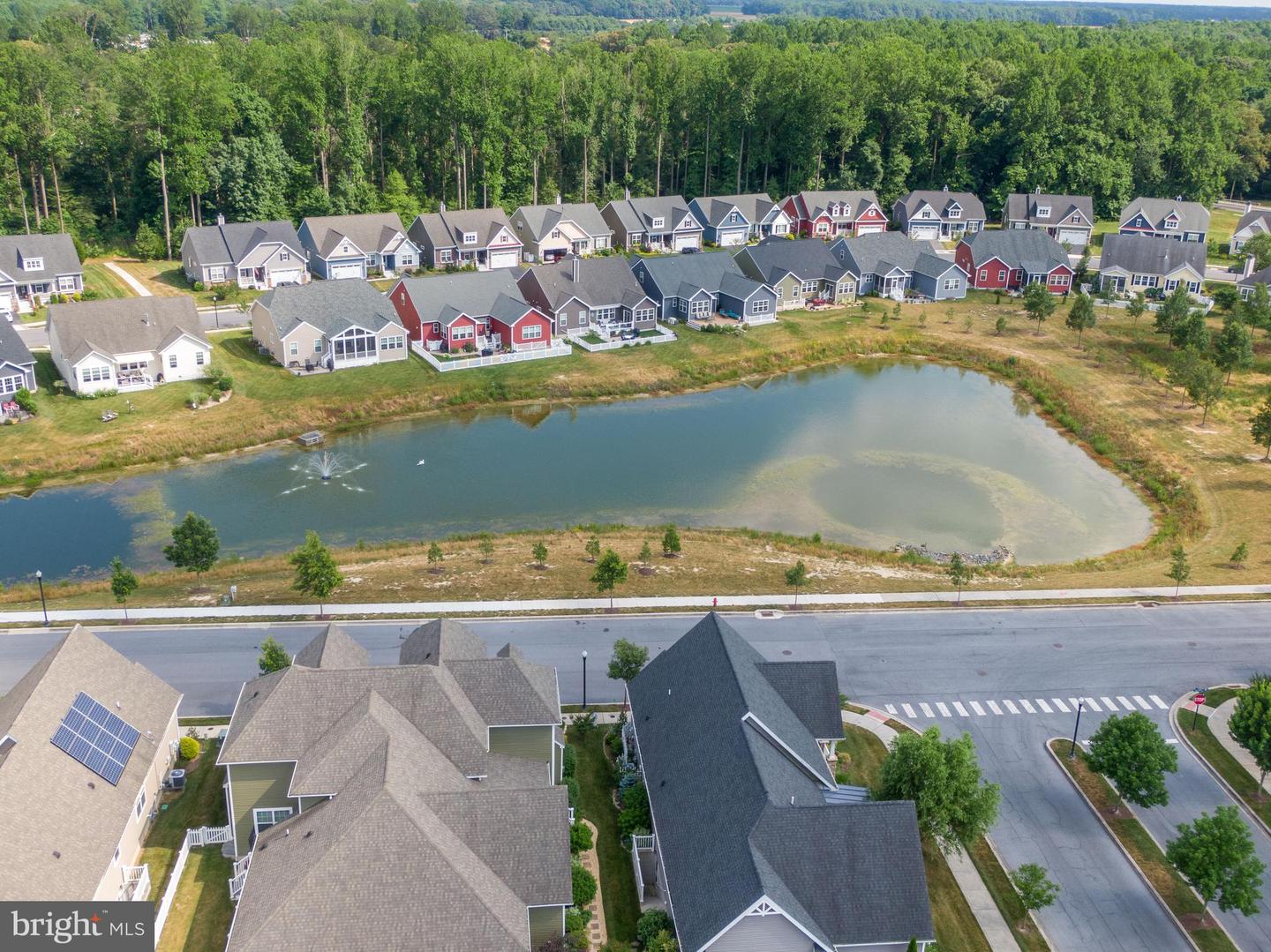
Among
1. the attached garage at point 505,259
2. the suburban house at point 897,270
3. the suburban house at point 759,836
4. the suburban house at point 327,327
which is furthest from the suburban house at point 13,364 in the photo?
the suburban house at point 897,270

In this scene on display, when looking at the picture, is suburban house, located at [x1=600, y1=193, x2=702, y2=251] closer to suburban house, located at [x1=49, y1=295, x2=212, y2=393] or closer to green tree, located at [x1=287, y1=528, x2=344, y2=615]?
suburban house, located at [x1=49, y1=295, x2=212, y2=393]

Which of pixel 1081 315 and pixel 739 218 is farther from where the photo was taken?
pixel 739 218

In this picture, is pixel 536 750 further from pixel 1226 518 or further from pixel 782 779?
pixel 1226 518

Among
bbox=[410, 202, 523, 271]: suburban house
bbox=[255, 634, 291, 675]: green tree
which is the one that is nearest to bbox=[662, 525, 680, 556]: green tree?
bbox=[255, 634, 291, 675]: green tree

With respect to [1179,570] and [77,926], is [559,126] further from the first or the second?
[77,926]

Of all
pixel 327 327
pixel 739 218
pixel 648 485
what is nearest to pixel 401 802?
pixel 648 485

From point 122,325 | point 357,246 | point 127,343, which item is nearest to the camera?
point 127,343

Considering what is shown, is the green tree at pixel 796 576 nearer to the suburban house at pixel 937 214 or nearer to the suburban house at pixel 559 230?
the suburban house at pixel 559 230
